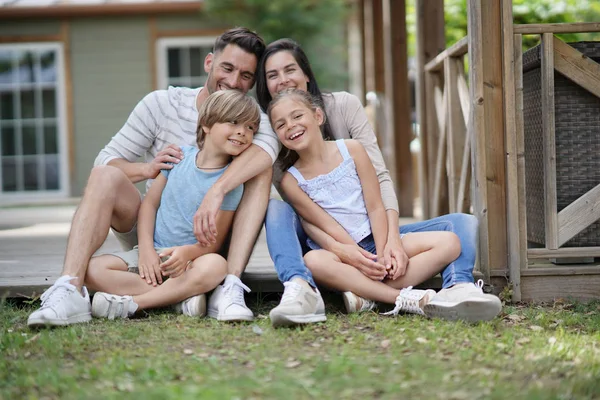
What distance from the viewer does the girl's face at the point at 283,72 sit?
12.1 ft

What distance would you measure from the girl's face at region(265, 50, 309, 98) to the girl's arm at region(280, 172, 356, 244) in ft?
1.35

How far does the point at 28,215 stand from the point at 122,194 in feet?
19.2

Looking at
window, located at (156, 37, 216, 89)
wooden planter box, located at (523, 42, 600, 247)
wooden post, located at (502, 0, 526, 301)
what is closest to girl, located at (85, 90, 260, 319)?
wooden post, located at (502, 0, 526, 301)

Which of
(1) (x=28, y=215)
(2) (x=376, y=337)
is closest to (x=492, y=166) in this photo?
(2) (x=376, y=337)

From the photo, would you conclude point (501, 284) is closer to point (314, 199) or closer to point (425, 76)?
point (314, 199)

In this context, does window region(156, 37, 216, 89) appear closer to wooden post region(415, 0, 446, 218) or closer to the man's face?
wooden post region(415, 0, 446, 218)

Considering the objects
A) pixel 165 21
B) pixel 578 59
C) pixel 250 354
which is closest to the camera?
pixel 250 354

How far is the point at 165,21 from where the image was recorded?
1192 centimetres

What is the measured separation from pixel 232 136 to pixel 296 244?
0.53 meters

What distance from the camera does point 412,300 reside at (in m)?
3.41

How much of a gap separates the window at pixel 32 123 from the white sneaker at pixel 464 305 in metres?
9.52

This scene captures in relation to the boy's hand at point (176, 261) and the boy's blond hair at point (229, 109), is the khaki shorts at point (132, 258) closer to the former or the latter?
the boy's hand at point (176, 261)

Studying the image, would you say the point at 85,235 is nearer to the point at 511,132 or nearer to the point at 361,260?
the point at 361,260

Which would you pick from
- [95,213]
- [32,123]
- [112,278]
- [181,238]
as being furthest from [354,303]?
[32,123]
